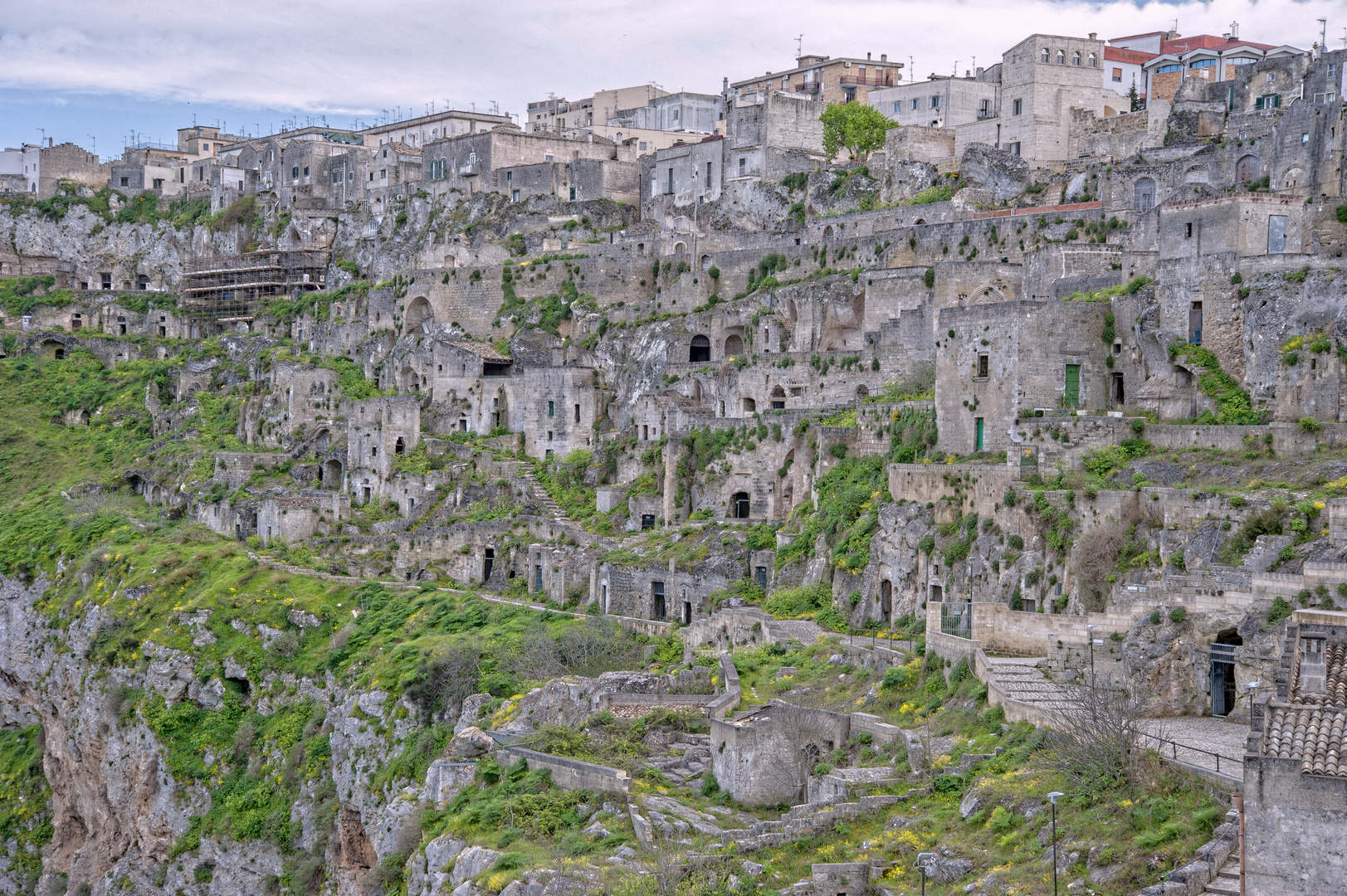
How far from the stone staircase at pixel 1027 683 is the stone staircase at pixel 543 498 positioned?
26.6 meters

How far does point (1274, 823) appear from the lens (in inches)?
743

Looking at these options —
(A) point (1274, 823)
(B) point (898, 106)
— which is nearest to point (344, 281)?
(B) point (898, 106)

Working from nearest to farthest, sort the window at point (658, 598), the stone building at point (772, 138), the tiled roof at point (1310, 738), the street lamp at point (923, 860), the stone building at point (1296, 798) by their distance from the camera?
the stone building at point (1296, 798) < the tiled roof at point (1310, 738) < the street lamp at point (923, 860) < the window at point (658, 598) < the stone building at point (772, 138)

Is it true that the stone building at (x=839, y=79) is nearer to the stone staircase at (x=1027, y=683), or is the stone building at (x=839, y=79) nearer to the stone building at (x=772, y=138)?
the stone building at (x=772, y=138)

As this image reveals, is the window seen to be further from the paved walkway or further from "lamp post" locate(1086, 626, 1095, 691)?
the paved walkway

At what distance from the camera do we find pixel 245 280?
87.1m

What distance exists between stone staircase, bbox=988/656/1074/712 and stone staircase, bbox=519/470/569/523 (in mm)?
26615

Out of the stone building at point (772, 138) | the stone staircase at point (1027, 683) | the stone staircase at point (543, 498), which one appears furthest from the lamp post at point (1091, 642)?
the stone building at point (772, 138)

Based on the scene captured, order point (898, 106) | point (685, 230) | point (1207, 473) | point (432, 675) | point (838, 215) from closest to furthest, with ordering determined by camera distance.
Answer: point (1207, 473) → point (432, 675) → point (838, 215) → point (685, 230) → point (898, 106)

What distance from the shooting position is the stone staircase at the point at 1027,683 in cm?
2744

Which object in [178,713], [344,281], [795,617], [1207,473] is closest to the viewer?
[1207,473]

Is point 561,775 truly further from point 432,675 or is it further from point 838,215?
point 838,215

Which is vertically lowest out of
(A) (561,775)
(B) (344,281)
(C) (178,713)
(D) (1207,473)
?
(C) (178,713)

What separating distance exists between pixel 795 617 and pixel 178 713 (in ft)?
73.3
